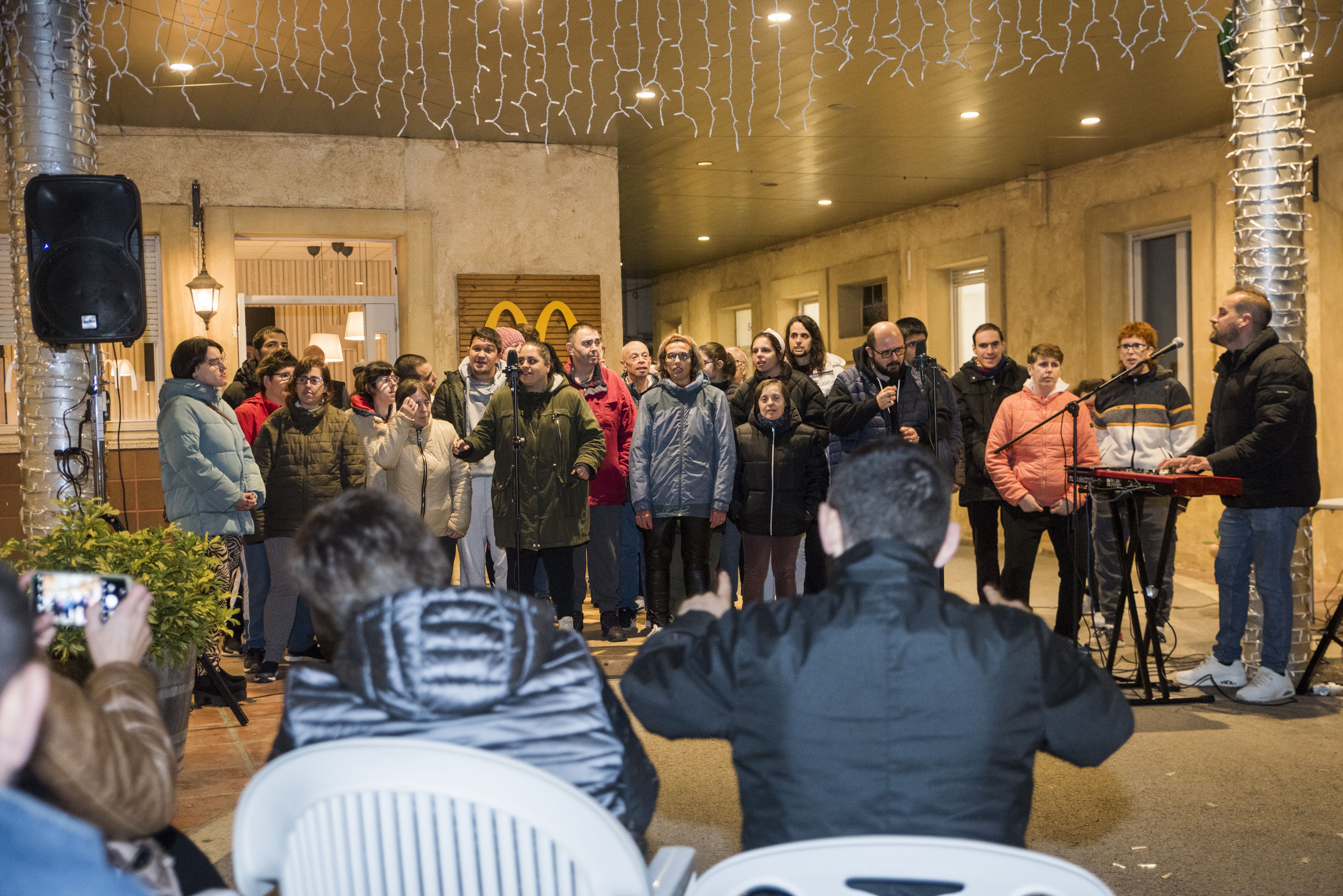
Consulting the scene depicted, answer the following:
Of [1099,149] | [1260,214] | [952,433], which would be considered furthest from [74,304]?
[1099,149]

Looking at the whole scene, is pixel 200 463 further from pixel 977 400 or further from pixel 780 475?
pixel 977 400

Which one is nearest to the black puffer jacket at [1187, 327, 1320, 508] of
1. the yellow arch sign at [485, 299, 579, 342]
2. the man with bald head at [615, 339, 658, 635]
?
the man with bald head at [615, 339, 658, 635]

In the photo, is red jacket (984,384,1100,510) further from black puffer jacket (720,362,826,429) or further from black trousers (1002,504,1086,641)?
black puffer jacket (720,362,826,429)

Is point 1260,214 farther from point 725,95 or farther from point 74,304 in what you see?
point 74,304

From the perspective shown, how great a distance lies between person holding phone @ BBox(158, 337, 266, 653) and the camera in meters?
5.39

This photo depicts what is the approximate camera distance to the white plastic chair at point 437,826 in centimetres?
145

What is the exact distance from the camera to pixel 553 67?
7215mm

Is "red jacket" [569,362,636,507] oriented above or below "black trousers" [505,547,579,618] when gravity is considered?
above

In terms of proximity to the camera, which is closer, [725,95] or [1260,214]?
[1260,214]

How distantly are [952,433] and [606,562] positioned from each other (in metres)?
2.16

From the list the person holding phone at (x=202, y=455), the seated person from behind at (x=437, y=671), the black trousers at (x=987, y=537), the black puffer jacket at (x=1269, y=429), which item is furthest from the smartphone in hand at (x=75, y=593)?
the black trousers at (x=987, y=537)

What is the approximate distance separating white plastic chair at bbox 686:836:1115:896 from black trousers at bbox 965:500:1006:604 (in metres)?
5.22

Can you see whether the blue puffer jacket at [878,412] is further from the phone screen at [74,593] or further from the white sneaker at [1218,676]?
the phone screen at [74,593]

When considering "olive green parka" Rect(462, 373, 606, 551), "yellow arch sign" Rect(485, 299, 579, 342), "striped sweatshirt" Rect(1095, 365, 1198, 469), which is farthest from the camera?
"yellow arch sign" Rect(485, 299, 579, 342)
